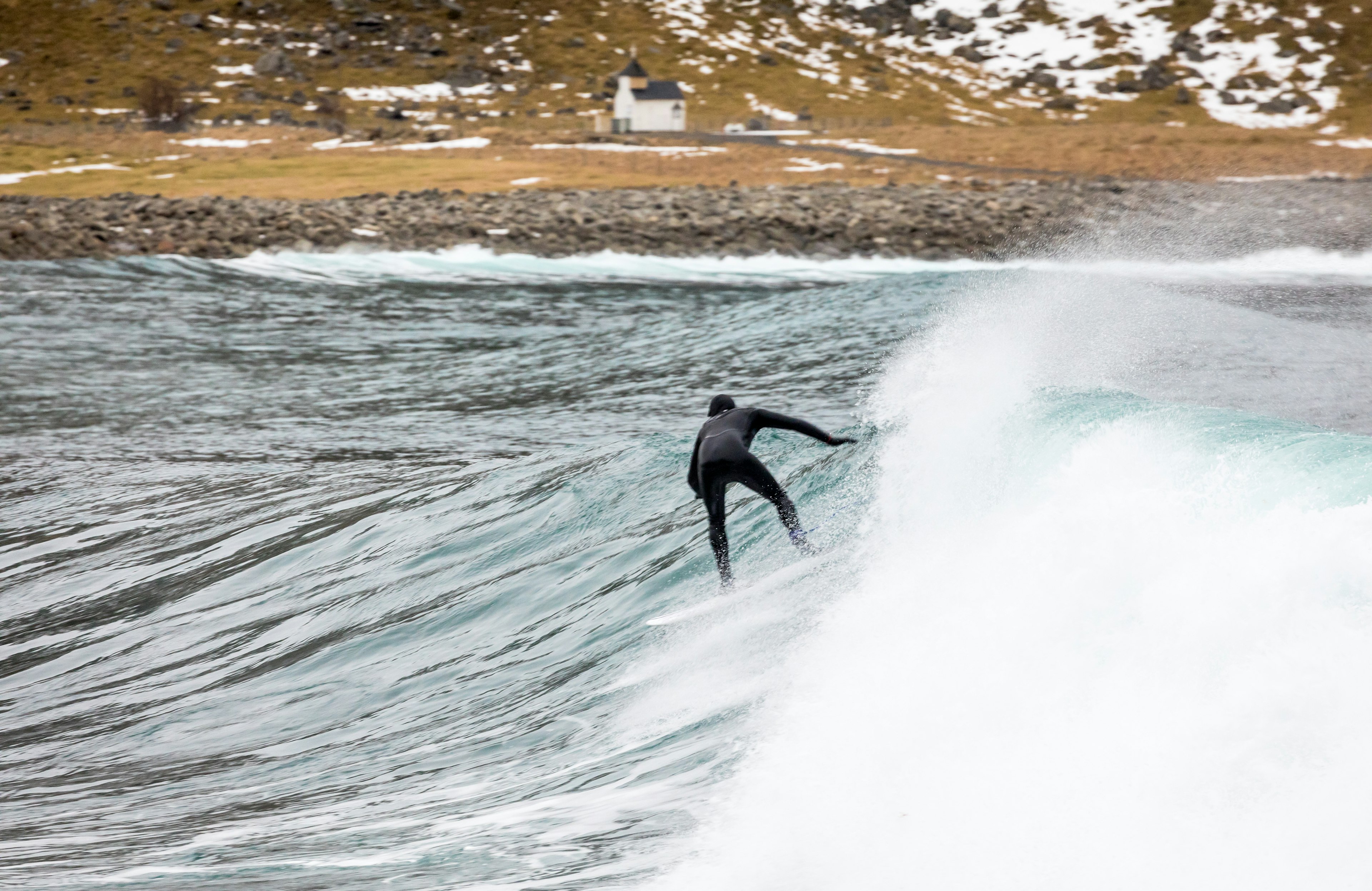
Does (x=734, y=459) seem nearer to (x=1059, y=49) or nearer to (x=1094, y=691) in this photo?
(x=1094, y=691)

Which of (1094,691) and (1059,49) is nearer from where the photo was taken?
(1094,691)

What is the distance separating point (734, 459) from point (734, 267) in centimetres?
2830

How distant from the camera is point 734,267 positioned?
125 ft

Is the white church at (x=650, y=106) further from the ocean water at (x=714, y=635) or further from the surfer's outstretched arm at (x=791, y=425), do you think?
the surfer's outstretched arm at (x=791, y=425)

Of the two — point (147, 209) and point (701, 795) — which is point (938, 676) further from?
point (147, 209)

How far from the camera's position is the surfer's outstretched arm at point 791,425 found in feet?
32.9

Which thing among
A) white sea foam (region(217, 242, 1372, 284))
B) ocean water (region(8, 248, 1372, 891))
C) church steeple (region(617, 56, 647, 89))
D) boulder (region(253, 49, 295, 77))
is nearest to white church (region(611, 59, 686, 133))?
church steeple (region(617, 56, 647, 89))

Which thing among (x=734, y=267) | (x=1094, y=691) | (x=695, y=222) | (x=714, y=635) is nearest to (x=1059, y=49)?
(x=695, y=222)

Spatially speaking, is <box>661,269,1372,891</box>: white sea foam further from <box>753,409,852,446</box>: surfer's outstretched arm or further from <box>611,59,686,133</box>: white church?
<box>611,59,686,133</box>: white church

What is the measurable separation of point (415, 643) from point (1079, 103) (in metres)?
114

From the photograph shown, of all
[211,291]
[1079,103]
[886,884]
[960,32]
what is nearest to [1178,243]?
[211,291]

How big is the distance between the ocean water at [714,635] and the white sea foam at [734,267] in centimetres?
1452

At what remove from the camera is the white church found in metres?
89.1

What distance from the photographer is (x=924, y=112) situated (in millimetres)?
107000
